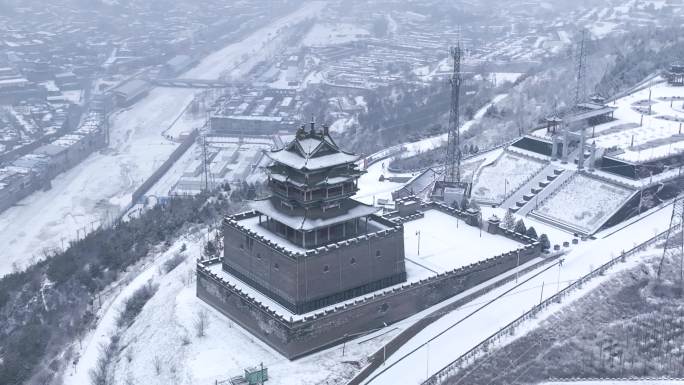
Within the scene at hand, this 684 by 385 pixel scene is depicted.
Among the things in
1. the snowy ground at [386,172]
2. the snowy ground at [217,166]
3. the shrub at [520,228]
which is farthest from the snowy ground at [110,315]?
the snowy ground at [217,166]

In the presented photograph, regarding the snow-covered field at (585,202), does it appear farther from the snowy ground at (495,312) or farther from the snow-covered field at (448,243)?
the snow-covered field at (448,243)

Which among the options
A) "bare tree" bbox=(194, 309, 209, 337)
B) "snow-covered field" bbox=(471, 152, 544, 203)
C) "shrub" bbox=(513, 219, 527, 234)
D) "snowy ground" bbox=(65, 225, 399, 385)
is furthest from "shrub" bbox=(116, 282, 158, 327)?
"snow-covered field" bbox=(471, 152, 544, 203)

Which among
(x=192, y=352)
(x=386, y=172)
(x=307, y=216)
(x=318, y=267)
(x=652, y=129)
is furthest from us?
(x=386, y=172)

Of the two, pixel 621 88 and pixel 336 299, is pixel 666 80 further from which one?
pixel 336 299

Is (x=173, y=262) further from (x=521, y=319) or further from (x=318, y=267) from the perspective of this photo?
(x=521, y=319)

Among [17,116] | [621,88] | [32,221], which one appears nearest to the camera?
[32,221]

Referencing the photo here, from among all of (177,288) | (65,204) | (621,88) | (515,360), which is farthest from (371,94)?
(515,360)

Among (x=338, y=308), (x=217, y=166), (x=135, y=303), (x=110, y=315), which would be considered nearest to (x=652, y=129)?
(x=338, y=308)

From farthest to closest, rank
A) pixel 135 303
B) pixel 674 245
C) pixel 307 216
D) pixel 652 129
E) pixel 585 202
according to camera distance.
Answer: pixel 652 129 < pixel 585 202 < pixel 674 245 < pixel 135 303 < pixel 307 216
